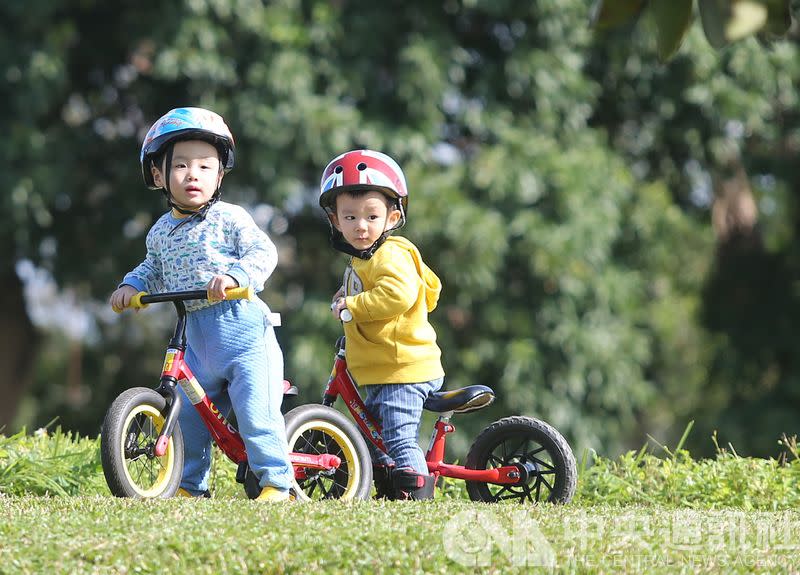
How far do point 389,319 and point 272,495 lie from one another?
967 millimetres

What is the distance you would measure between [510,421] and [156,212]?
7.07 meters

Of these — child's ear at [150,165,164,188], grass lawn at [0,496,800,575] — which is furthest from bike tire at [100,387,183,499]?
child's ear at [150,165,164,188]

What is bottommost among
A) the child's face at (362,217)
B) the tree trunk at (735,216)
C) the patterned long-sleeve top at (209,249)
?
the patterned long-sleeve top at (209,249)

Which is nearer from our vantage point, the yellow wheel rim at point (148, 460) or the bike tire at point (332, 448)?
the yellow wheel rim at point (148, 460)

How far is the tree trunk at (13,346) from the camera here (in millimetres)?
13844

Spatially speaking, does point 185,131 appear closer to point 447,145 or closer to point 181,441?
point 181,441

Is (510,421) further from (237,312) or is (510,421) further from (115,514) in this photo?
(115,514)

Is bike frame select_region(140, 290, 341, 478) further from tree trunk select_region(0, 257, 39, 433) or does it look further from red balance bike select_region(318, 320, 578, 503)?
tree trunk select_region(0, 257, 39, 433)

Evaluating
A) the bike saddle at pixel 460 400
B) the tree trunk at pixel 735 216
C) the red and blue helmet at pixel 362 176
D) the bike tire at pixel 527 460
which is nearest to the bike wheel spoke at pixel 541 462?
the bike tire at pixel 527 460

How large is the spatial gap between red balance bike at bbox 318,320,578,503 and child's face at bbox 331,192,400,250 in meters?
0.54

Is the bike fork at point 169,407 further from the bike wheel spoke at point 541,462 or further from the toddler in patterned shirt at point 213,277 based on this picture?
the bike wheel spoke at point 541,462

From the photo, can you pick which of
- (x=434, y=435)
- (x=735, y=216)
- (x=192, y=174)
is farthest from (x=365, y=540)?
(x=735, y=216)

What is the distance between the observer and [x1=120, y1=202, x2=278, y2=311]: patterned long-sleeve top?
5047 millimetres

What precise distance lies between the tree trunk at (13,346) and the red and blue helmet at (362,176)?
9008 mm
